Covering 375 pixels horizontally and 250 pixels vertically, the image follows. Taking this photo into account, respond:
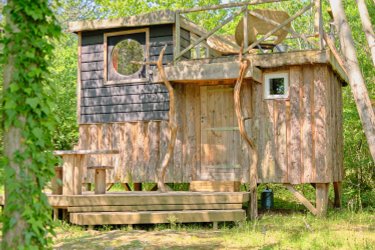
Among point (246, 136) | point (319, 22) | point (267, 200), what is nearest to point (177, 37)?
point (246, 136)

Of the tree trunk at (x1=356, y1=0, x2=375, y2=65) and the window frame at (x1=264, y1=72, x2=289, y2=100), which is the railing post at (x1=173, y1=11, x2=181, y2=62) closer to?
the window frame at (x1=264, y1=72, x2=289, y2=100)

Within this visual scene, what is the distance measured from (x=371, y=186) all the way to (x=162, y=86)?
21.6 feet

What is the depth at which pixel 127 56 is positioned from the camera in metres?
12.8

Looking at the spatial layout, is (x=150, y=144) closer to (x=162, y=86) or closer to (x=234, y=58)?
(x=162, y=86)

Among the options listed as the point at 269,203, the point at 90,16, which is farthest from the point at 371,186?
the point at 90,16

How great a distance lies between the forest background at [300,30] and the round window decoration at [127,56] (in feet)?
4.47

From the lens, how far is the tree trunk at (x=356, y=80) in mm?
8281

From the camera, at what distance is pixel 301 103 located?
11062mm

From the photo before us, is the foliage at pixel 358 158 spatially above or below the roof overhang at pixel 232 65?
below

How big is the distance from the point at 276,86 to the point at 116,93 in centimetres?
384

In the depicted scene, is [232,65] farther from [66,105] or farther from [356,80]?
[66,105]

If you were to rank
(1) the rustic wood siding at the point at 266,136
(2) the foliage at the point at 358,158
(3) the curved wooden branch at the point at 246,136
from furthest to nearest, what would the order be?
(2) the foliage at the point at 358,158, (1) the rustic wood siding at the point at 266,136, (3) the curved wooden branch at the point at 246,136

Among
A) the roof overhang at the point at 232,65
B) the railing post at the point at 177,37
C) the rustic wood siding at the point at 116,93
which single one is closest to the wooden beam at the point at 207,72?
the roof overhang at the point at 232,65

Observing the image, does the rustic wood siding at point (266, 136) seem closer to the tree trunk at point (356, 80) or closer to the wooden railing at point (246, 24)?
the wooden railing at point (246, 24)
